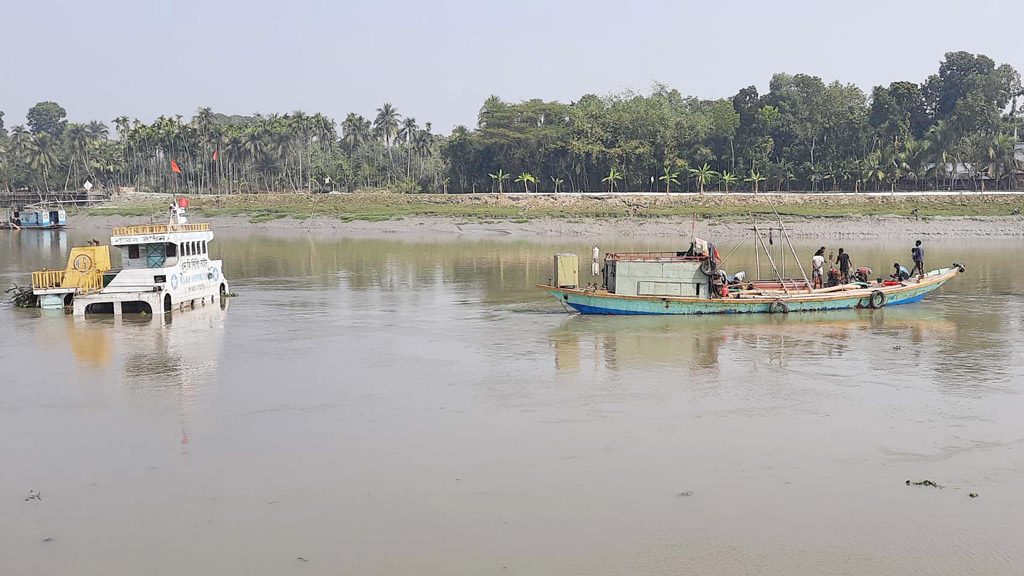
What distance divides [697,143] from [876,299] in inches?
2784

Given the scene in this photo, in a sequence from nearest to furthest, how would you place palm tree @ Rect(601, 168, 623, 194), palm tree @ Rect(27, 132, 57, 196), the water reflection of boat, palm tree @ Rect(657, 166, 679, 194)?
the water reflection of boat < palm tree @ Rect(657, 166, 679, 194) < palm tree @ Rect(601, 168, 623, 194) < palm tree @ Rect(27, 132, 57, 196)

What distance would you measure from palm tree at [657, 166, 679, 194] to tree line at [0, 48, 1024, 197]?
0.76 ft

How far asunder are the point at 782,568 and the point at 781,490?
249cm

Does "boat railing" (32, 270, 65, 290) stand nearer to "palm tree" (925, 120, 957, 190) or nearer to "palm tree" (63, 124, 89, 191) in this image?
"palm tree" (925, 120, 957, 190)

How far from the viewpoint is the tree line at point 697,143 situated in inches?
3632

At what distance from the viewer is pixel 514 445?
14.9 metres

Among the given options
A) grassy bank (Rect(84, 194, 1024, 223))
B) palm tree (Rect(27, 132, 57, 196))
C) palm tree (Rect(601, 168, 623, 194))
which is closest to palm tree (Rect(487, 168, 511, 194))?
grassy bank (Rect(84, 194, 1024, 223))

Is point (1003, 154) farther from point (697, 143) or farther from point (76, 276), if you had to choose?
point (76, 276)

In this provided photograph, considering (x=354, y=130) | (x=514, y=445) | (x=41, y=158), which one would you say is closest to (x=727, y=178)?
(x=354, y=130)

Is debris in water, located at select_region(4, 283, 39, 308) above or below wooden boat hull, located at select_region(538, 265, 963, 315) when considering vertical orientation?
above

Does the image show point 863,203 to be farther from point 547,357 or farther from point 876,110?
point 547,357

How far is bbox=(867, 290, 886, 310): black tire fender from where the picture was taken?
29969 millimetres

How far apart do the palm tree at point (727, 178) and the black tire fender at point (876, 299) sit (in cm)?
6567

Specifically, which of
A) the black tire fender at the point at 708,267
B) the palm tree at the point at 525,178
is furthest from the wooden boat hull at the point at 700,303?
the palm tree at the point at 525,178
